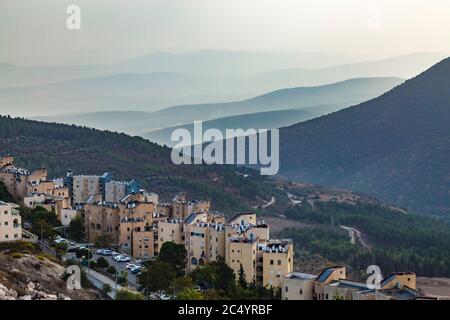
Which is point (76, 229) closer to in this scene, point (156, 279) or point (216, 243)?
point (216, 243)

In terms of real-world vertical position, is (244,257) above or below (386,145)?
below

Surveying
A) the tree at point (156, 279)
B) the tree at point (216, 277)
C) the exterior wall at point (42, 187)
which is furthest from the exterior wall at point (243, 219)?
the exterior wall at point (42, 187)

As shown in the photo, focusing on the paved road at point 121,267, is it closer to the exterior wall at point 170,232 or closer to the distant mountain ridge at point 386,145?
the exterior wall at point 170,232

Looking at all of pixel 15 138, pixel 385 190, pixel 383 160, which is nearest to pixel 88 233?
pixel 15 138

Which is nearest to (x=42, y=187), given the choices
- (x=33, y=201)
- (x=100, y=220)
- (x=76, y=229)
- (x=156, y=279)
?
(x=33, y=201)

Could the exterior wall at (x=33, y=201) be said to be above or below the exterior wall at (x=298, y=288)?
above
